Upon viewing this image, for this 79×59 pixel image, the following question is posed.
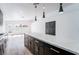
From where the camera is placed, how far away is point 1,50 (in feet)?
5.99

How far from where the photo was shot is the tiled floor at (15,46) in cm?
185

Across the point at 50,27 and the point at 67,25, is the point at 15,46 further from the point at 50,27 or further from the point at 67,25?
the point at 67,25

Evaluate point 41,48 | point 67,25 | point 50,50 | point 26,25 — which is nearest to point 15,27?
point 26,25

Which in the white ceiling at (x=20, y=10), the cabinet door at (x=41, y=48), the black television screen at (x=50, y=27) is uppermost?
the white ceiling at (x=20, y=10)

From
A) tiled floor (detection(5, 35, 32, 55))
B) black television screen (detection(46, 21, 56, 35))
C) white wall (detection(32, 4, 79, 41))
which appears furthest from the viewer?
white wall (detection(32, 4, 79, 41))

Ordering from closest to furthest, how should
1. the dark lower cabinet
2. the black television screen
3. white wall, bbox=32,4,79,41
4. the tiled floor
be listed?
the dark lower cabinet → the tiled floor → the black television screen → white wall, bbox=32,4,79,41

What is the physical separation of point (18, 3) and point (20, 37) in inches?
20.3

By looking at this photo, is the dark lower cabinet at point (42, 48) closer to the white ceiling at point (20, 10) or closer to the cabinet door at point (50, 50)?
the cabinet door at point (50, 50)

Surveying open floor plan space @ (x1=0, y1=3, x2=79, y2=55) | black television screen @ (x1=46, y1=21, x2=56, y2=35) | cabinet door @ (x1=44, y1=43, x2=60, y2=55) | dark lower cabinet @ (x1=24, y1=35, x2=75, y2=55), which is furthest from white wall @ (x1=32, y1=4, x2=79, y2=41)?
cabinet door @ (x1=44, y1=43, x2=60, y2=55)

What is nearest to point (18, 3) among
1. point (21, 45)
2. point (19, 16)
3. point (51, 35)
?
point (19, 16)

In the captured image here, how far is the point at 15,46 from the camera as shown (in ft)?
6.37

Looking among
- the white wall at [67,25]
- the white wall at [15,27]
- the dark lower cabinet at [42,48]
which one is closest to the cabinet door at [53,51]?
the dark lower cabinet at [42,48]

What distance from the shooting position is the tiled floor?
6.07 feet

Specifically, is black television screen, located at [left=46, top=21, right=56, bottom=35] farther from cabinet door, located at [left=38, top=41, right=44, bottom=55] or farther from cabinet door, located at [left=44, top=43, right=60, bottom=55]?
cabinet door, located at [left=44, top=43, right=60, bottom=55]
